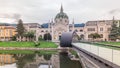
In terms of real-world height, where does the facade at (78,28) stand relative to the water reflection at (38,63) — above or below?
above

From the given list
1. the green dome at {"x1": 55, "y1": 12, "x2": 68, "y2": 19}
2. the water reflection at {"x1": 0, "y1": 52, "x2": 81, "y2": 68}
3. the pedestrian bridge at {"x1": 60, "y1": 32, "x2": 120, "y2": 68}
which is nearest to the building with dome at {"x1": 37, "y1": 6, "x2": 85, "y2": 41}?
the green dome at {"x1": 55, "y1": 12, "x2": 68, "y2": 19}

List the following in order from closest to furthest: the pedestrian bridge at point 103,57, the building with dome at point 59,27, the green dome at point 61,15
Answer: the pedestrian bridge at point 103,57 → the building with dome at point 59,27 → the green dome at point 61,15

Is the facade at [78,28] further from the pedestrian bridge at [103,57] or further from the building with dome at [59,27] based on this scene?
the pedestrian bridge at [103,57]

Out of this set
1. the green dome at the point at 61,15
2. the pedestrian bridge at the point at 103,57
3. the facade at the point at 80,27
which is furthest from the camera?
the green dome at the point at 61,15

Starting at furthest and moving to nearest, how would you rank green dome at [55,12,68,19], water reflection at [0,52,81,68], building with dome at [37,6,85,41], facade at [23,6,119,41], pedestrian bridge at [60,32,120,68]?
green dome at [55,12,68,19] → building with dome at [37,6,85,41] → facade at [23,6,119,41] → water reflection at [0,52,81,68] → pedestrian bridge at [60,32,120,68]

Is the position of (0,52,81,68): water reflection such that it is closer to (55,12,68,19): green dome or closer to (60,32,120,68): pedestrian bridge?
(60,32,120,68): pedestrian bridge

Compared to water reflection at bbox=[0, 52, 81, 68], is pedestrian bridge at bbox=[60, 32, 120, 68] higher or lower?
higher

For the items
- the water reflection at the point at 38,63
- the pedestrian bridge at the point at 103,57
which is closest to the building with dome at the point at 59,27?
the water reflection at the point at 38,63

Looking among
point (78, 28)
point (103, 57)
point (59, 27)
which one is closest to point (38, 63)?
point (103, 57)

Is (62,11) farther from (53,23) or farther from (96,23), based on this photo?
(96,23)

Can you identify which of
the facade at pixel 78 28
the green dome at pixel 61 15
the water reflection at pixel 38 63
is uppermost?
the green dome at pixel 61 15

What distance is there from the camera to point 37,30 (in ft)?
462

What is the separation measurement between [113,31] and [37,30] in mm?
62671

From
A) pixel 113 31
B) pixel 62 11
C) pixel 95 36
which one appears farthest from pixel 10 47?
pixel 62 11
